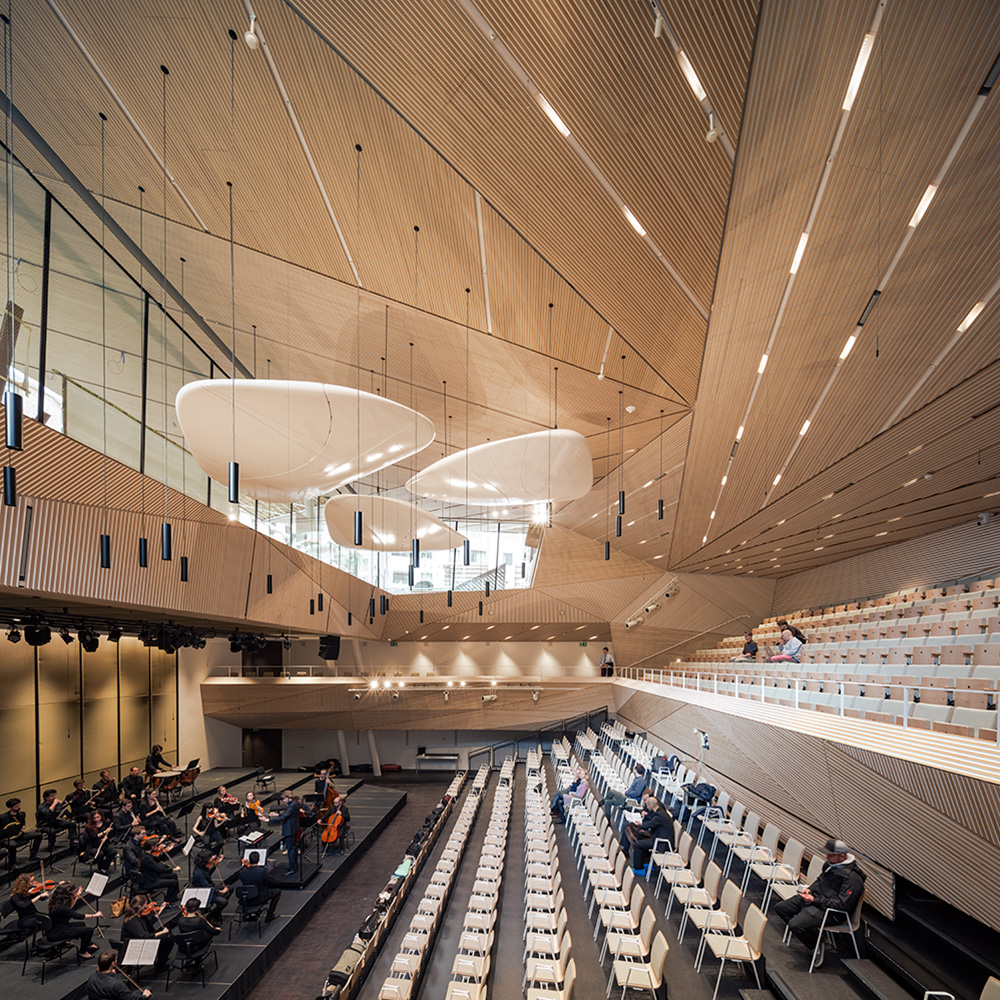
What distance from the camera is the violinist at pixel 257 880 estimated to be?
938cm

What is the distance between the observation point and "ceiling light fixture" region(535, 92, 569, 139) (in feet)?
16.2

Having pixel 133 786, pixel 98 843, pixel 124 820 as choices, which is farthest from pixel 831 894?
pixel 133 786

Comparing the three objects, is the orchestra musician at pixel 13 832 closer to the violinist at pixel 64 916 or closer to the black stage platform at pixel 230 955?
the black stage platform at pixel 230 955

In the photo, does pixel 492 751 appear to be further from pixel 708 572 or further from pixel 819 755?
pixel 819 755

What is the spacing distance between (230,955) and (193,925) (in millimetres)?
1261

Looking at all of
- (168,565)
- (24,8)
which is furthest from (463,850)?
(24,8)

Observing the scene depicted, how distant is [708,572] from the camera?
83.9ft

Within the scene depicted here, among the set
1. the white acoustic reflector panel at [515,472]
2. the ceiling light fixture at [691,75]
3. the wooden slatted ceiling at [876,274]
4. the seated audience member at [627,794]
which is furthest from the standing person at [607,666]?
the ceiling light fixture at [691,75]

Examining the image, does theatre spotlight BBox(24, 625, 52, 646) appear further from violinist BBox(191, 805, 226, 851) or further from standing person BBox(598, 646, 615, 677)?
standing person BBox(598, 646, 615, 677)

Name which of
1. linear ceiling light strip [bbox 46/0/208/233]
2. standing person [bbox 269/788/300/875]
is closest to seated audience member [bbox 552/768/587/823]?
standing person [bbox 269/788/300/875]

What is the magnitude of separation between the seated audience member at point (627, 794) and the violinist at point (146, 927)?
7.18m

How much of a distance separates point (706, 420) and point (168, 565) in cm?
894

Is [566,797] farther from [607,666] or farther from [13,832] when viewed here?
[607,666]

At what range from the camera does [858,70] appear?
14.0 ft
